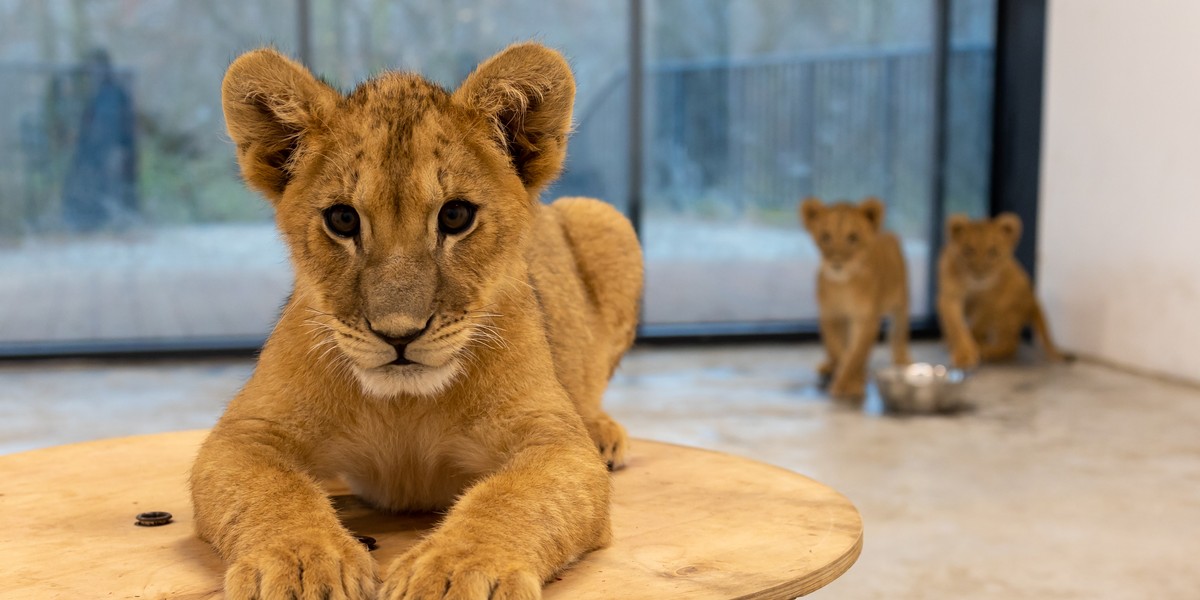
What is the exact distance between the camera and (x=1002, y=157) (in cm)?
1070

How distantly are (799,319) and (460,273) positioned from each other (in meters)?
8.67

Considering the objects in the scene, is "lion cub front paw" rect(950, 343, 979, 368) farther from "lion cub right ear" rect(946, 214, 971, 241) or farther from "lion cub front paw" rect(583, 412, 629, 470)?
"lion cub front paw" rect(583, 412, 629, 470)

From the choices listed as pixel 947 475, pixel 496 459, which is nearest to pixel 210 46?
pixel 947 475

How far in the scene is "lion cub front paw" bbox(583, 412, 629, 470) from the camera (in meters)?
2.90

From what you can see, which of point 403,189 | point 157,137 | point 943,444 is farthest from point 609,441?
point 157,137

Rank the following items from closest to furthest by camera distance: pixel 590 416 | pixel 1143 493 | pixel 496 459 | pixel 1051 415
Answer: pixel 496 459, pixel 590 416, pixel 1143 493, pixel 1051 415

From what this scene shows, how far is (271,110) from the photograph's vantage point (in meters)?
2.23

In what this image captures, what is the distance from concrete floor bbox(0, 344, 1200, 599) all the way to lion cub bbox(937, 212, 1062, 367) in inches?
12.6

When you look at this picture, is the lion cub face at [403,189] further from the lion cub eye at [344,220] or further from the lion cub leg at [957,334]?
the lion cub leg at [957,334]

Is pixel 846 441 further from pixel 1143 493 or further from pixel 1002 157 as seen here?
pixel 1002 157

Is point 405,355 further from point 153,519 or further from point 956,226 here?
point 956,226

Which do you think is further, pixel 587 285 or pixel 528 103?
pixel 587 285

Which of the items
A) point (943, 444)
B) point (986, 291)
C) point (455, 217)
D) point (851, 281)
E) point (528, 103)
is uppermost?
point (528, 103)

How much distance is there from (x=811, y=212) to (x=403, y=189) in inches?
249
